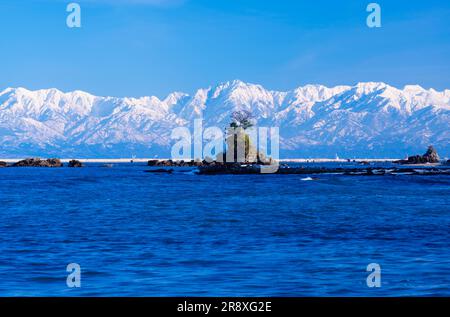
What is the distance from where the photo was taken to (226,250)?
117 ft

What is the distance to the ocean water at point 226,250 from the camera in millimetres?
24891

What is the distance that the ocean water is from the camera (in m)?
24.9
